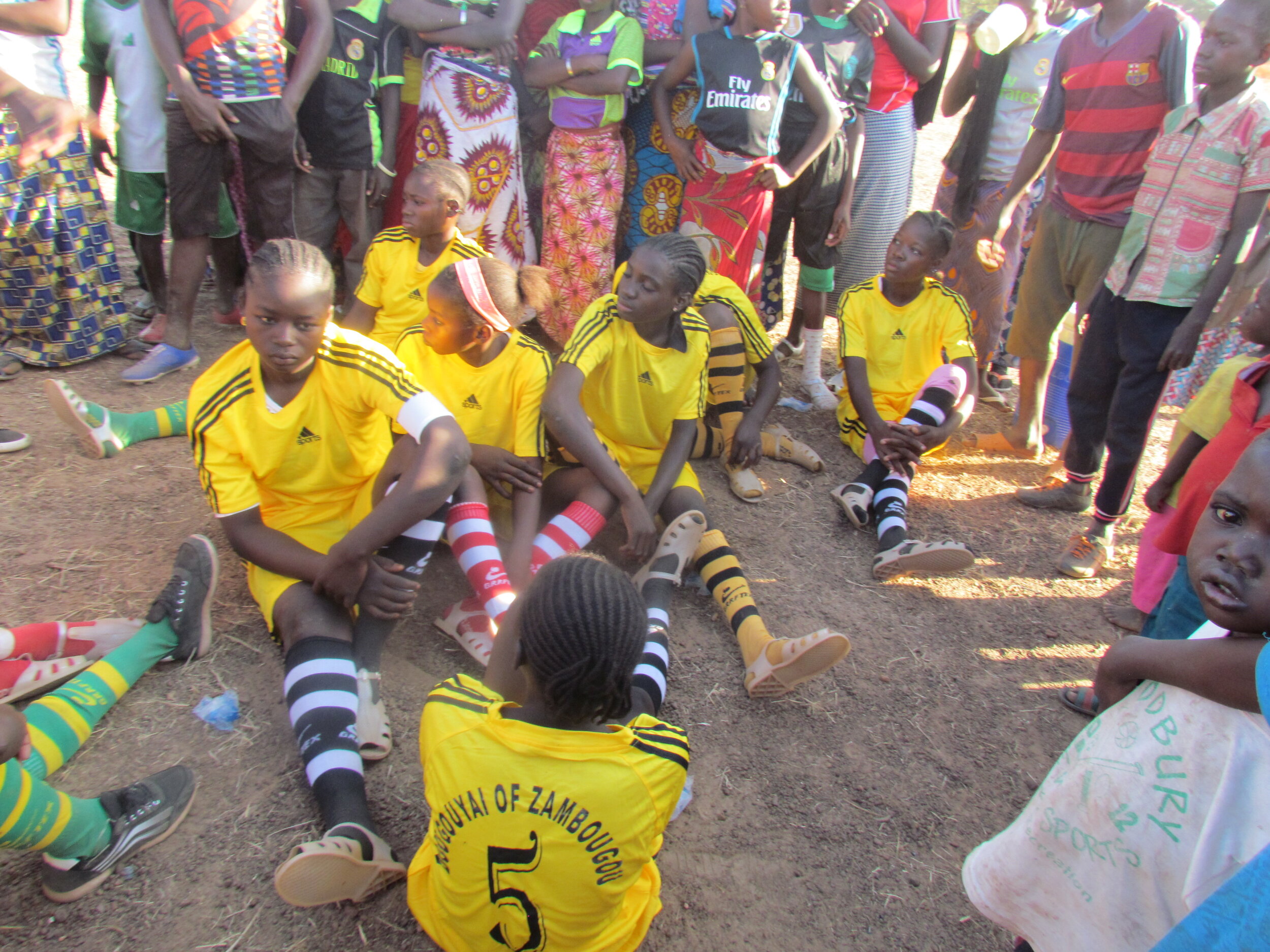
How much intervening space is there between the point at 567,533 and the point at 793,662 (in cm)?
85

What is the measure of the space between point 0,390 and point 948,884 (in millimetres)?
4037

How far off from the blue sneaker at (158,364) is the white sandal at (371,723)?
222cm

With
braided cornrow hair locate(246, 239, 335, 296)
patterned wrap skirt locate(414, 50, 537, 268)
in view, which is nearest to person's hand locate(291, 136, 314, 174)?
patterned wrap skirt locate(414, 50, 537, 268)

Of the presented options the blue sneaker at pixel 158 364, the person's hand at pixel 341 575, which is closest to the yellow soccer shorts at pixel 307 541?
the person's hand at pixel 341 575

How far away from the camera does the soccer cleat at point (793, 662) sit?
7.59ft

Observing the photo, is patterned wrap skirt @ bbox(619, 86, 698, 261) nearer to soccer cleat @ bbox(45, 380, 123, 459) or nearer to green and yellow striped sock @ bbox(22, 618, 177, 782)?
soccer cleat @ bbox(45, 380, 123, 459)

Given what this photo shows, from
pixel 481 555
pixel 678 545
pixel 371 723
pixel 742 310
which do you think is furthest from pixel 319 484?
pixel 742 310

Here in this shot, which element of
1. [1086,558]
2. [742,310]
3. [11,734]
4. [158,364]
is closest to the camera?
[11,734]

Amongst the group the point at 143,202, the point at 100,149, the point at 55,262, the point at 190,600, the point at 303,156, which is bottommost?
the point at 190,600

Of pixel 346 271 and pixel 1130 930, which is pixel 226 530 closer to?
pixel 1130 930

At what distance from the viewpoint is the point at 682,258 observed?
295 centimetres

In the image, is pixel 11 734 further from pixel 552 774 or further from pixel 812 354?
pixel 812 354

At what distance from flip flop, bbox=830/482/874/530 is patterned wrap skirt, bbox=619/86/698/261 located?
1794mm

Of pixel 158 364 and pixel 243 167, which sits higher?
pixel 243 167
